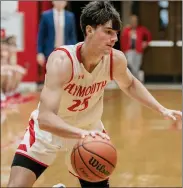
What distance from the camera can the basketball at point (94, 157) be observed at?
9.79ft

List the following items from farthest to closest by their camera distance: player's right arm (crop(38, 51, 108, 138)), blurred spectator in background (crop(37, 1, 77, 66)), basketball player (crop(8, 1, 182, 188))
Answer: blurred spectator in background (crop(37, 1, 77, 66))
basketball player (crop(8, 1, 182, 188))
player's right arm (crop(38, 51, 108, 138))

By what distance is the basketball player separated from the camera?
122 inches

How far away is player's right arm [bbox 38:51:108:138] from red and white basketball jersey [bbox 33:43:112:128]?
73 mm

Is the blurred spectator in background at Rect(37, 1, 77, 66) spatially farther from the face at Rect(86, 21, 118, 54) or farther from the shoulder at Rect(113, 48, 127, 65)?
the face at Rect(86, 21, 118, 54)

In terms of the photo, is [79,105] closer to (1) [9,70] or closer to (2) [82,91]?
(2) [82,91]

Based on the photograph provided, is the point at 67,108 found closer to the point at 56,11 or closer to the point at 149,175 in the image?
the point at 149,175

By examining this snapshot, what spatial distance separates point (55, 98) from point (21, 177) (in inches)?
23.2

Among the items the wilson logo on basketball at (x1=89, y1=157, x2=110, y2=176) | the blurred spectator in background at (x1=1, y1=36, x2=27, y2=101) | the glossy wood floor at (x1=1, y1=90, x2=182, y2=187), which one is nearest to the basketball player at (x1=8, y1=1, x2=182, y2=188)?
the wilson logo on basketball at (x1=89, y1=157, x2=110, y2=176)

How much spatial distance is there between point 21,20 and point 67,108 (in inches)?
397

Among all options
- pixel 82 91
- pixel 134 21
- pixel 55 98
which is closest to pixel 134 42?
pixel 134 21

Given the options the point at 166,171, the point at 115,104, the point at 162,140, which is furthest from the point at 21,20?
the point at 166,171

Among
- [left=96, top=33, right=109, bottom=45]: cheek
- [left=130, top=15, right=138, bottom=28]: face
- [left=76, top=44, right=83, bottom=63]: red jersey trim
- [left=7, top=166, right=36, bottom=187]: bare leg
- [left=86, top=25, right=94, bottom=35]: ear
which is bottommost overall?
[left=7, top=166, right=36, bottom=187]: bare leg

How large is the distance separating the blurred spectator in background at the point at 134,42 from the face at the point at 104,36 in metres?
11.6

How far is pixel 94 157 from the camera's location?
3002mm
